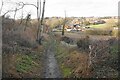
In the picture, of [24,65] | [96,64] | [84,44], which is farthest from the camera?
[84,44]

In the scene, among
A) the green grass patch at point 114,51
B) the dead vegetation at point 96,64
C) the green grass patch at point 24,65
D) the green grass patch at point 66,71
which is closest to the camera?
the dead vegetation at point 96,64

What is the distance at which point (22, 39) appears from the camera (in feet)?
93.1

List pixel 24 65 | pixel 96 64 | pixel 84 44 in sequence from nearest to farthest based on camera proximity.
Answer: pixel 96 64
pixel 24 65
pixel 84 44

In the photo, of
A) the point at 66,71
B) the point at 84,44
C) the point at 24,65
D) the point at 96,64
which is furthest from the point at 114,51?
the point at 24,65

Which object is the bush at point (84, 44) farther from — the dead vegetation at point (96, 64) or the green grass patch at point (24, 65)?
the green grass patch at point (24, 65)

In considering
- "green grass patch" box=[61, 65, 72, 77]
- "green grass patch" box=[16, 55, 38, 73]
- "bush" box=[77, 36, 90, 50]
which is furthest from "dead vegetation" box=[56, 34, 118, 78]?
"bush" box=[77, 36, 90, 50]

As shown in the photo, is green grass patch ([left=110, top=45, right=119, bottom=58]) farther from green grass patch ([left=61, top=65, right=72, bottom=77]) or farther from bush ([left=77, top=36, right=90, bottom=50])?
bush ([left=77, top=36, right=90, bottom=50])

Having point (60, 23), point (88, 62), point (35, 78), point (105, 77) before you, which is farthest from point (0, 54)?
point (60, 23)

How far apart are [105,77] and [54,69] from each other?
561 centimetres

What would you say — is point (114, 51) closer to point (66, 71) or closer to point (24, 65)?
point (66, 71)

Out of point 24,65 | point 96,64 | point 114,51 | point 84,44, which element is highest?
point 84,44

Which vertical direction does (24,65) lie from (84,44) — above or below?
below

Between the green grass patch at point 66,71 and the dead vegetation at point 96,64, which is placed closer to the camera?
the dead vegetation at point 96,64

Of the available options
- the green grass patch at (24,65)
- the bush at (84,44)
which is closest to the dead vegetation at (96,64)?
the green grass patch at (24,65)
